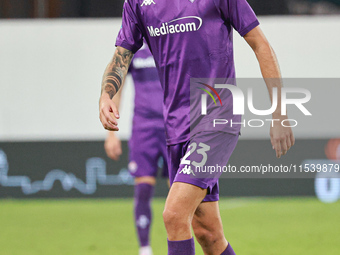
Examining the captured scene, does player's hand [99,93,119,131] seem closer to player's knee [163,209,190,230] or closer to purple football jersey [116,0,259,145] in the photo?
purple football jersey [116,0,259,145]

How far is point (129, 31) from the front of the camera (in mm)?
3369

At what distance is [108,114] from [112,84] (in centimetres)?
34

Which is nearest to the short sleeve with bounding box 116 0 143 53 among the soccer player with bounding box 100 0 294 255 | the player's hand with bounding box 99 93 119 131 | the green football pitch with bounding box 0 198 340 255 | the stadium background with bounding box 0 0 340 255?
the soccer player with bounding box 100 0 294 255

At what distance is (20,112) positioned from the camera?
351 inches

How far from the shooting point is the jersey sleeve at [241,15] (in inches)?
121

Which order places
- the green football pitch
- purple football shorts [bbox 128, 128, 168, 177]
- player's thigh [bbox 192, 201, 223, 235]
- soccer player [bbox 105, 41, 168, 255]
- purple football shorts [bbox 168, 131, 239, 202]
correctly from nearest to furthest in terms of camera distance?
purple football shorts [bbox 168, 131, 239, 202] → player's thigh [bbox 192, 201, 223, 235] → soccer player [bbox 105, 41, 168, 255] → purple football shorts [bbox 128, 128, 168, 177] → the green football pitch

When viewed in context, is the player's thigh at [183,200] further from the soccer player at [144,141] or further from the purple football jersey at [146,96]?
the purple football jersey at [146,96]

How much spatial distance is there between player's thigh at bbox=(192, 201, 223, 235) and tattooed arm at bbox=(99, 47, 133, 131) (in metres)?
0.62

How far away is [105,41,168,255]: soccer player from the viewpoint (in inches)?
201

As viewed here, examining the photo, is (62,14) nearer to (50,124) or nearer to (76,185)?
(50,124)

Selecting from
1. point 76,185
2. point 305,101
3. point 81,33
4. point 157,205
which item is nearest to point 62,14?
point 81,33

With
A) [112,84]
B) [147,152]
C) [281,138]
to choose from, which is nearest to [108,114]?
[112,84]

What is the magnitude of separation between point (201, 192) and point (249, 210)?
4982mm

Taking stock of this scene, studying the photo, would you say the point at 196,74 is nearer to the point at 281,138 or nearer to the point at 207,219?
the point at 281,138
